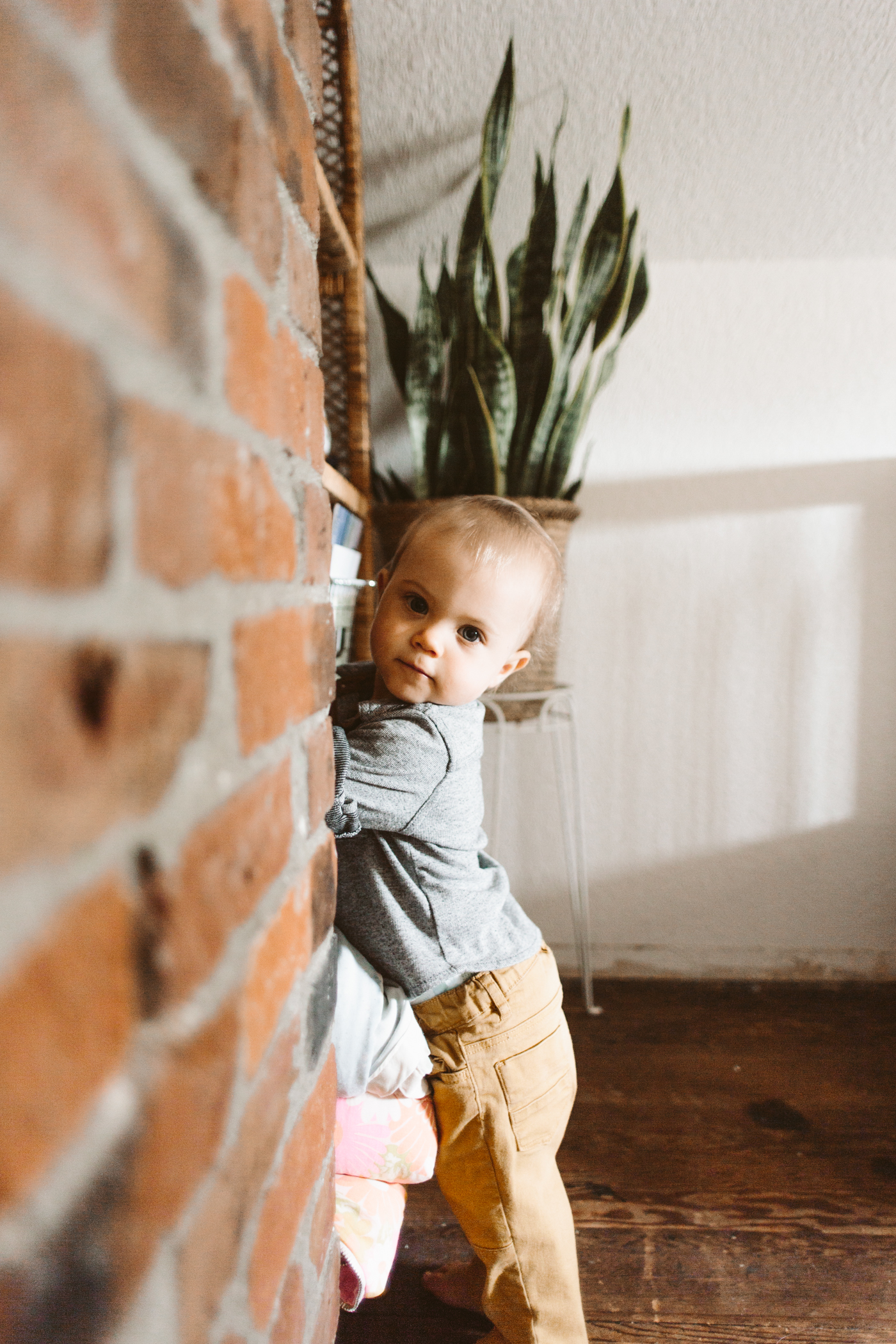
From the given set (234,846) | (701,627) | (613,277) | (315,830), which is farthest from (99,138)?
(701,627)

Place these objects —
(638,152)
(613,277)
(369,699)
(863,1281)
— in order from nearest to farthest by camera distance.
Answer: (369,699), (863,1281), (613,277), (638,152)

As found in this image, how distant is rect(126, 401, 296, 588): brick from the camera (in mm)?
305

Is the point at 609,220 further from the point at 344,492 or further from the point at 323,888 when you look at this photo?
the point at 323,888

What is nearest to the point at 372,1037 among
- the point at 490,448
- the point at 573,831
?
the point at 490,448

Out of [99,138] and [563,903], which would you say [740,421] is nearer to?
[563,903]

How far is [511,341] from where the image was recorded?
153cm

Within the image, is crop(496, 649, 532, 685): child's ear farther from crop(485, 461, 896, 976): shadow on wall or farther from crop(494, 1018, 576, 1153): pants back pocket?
crop(485, 461, 896, 976): shadow on wall

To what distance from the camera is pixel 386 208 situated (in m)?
1.75

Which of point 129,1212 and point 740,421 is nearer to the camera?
point 129,1212

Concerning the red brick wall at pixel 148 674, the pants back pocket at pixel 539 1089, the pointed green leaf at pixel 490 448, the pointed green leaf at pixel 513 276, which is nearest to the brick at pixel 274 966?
the red brick wall at pixel 148 674

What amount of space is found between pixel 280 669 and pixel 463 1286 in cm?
110

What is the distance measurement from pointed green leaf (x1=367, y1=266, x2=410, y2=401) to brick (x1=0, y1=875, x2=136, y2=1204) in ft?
4.79

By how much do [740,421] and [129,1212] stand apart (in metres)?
2.09

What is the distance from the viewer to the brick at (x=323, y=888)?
1.91ft
